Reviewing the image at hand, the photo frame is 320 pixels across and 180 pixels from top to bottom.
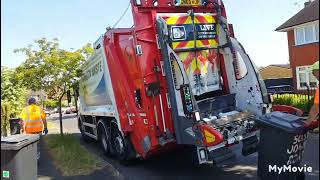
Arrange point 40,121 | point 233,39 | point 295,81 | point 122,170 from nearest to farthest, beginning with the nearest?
1. point 233,39
2. point 122,170
3. point 40,121
4. point 295,81

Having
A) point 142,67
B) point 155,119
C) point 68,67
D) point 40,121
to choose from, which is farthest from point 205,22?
point 68,67

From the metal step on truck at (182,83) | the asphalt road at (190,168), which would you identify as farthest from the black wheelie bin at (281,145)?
the asphalt road at (190,168)

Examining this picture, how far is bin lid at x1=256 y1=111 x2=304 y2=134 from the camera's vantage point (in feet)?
16.6

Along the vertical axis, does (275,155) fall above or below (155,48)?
below

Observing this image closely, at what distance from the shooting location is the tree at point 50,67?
1279cm

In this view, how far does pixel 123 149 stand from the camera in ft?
27.7

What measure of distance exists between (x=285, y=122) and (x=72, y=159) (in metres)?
5.64

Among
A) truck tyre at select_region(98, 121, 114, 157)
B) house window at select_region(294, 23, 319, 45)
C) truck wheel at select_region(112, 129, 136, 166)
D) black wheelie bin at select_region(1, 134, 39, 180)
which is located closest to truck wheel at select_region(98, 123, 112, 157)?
truck tyre at select_region(98, 121, 114, 157)

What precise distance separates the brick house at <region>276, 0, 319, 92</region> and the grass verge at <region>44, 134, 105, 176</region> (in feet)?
55.2

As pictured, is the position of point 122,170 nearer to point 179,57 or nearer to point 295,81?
point 179,57

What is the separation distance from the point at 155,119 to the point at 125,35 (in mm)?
Result: 1756

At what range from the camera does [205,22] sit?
7594mm

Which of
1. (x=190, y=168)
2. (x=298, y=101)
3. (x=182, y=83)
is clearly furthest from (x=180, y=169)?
(x=298, y=101)

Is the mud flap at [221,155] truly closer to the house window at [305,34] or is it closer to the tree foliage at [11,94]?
the tree foliage at [11,94]
